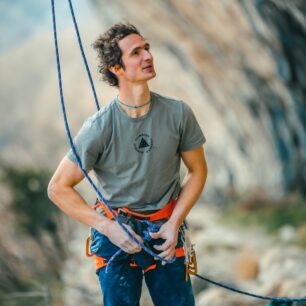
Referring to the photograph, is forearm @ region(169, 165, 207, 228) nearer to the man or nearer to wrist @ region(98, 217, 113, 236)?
the man

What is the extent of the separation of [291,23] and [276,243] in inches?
261

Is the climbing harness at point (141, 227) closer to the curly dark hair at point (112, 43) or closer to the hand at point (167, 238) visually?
the hand at point (167, 238)

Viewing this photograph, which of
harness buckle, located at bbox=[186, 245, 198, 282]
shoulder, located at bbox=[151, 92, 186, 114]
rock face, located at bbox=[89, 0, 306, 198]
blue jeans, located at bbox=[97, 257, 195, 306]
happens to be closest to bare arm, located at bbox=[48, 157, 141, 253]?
blue jeans, located at bbox=[97, 257, 195, 306]

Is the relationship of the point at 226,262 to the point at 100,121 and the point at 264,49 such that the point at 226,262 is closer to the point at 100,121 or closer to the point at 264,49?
the point at 264,49

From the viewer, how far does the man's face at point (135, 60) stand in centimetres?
288

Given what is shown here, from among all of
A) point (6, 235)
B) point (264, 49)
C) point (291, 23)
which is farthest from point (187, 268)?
point (6, 235)

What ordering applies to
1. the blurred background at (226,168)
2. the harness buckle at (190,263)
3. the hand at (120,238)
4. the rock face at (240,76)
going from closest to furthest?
1. the hand at (120,238)
2. the harness buckle at (190,263)
3. the blurred background at (226,168)
4. the rock face at (240,76)

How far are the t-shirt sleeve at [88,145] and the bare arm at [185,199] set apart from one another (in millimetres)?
460

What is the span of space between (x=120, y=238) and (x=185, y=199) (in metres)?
0.40

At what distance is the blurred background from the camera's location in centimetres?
1014

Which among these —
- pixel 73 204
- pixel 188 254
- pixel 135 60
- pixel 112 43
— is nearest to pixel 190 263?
pixel 188 254

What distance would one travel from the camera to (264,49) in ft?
38.7

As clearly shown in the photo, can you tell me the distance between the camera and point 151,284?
3.00 meters

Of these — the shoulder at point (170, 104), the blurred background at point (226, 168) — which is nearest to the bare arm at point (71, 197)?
the shoulder at point (170, 104)
